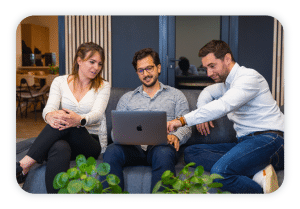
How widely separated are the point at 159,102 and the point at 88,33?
3.18 metres

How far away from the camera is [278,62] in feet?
16.6

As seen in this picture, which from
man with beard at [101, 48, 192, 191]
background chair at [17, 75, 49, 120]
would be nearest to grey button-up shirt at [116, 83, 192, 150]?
man with beard at [101, 48, 192, 191]

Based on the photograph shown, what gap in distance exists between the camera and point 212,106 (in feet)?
7.24

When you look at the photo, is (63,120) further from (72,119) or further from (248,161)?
Result: (248,161)

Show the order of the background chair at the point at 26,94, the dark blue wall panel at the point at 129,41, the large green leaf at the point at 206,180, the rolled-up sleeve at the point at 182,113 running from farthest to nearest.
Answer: the background chair at the point at 26,94 < the dark blue wall panel at the point at 129,41 < the rolled-up sleeve at the point at 182,113 < the large green leaf at the point at 206,180

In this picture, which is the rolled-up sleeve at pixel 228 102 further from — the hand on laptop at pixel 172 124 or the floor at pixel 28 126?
the floor at pixel 28 126

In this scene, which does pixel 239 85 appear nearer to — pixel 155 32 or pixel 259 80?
pixel 259 80

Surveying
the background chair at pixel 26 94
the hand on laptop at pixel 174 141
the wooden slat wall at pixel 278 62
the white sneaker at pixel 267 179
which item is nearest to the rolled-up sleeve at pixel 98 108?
the hand on laptop at pixel 174 141

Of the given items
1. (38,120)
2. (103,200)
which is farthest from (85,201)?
(38,120)

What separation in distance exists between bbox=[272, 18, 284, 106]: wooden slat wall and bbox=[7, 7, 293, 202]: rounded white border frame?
11.9ft

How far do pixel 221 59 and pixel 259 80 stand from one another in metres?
0.34

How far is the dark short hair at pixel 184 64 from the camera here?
16.5ft

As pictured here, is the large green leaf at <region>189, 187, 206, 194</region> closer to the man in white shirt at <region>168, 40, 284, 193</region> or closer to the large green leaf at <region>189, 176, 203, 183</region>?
the large green leaf at <region>189, 176, 203, 183</region>

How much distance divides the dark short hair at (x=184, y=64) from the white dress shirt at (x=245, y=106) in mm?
2550
